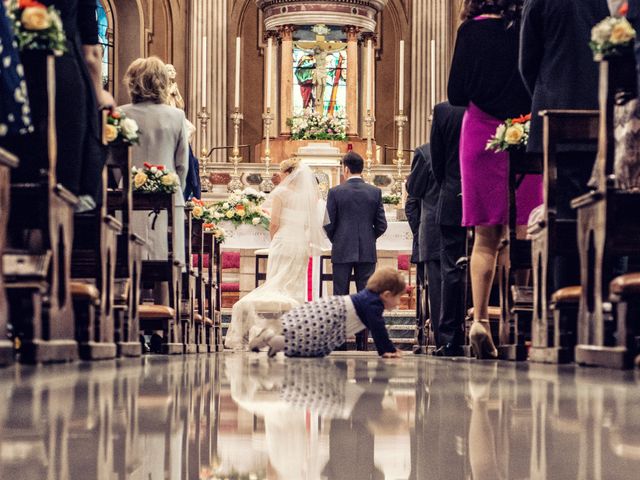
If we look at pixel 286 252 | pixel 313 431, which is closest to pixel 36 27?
pixel 313 431

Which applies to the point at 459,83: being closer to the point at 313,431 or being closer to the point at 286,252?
the point at 286,252

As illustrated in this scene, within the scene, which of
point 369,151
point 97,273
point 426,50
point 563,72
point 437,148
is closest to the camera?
point 97,273

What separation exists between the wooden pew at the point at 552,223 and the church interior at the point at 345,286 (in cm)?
1

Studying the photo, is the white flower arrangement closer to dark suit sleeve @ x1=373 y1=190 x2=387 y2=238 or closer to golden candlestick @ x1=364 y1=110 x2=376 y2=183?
golden candlestick @ x1=364 y1=110 x2=376 y2=183

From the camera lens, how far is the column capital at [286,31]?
64.7 feet

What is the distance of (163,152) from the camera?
24.2ft

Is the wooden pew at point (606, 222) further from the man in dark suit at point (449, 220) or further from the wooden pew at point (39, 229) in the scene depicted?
the man in dark suit at point (449, 220)

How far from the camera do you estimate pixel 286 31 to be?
19.8 meters

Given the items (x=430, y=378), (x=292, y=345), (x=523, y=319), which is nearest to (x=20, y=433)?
(x=430, y=378)

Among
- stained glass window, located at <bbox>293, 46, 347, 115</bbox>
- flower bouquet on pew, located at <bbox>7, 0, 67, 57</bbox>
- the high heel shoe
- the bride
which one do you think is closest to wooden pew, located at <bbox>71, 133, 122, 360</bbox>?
flower bouquet on pew, located at <bbox>7, 0, 67, 57</bbox>

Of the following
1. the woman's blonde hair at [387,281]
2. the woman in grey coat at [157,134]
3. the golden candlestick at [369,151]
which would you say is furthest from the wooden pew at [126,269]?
the golden candlestick at [369,151]

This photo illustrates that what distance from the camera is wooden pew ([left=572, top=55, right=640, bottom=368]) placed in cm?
395

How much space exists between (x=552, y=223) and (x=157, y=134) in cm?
315

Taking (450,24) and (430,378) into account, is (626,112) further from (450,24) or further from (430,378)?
(450,24)
